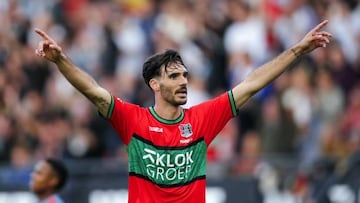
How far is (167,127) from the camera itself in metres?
11.7

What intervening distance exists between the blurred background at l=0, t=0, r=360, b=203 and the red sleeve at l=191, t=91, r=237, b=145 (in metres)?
5.62

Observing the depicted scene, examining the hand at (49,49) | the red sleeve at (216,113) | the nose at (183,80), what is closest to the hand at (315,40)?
the red sleeve at (216,113)

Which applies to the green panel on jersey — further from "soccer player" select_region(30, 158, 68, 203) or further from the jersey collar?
"soccer player" select_region(30, 158, 68, 203)

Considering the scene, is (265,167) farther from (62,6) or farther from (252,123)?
(62,6)

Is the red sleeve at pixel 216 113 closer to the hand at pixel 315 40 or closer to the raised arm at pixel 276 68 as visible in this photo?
the raised arm at pixel 276 68

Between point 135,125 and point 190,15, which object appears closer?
point 135,125

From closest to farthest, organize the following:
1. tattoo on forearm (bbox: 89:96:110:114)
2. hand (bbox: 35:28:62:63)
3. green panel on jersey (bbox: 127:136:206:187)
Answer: hand (bbox: 35:28:62:63) < tattoo on forearm (bbox: 89:96:110:114) < green panel on jersey (bbox: 127:136:206:187)

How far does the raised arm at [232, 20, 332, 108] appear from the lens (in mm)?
11773

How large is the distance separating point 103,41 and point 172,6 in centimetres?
133

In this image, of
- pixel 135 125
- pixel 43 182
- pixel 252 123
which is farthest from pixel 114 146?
pixel 135 125

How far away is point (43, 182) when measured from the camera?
14398mm

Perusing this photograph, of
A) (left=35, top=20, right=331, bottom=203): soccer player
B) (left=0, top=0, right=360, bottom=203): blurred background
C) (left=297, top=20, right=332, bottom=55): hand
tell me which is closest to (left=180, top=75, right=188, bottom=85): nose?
(left=35, top=20, right=331, bottom=203): soccer player

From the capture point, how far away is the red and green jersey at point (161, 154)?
38.0ft

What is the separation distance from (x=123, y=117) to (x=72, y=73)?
26.1 inches
